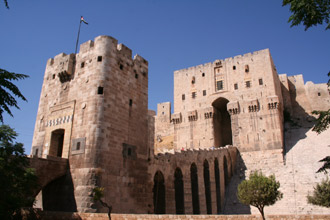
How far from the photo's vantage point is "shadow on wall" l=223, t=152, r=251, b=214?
76.9 feet

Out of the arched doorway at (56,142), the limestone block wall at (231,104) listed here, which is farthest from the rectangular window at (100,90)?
the limestone block wall at (231,104)

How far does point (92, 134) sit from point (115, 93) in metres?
2.73

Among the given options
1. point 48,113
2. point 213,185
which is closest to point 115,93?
point 48,113

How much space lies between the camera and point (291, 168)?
26359mm

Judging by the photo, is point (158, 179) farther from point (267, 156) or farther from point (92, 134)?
point (267, 156)

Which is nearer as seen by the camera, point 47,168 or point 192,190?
point 47,168

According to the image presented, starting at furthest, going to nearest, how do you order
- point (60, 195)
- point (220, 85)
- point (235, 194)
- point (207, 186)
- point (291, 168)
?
point (220, 85) < point (291, 168) < point (235, 194) < point (207, 186) < point (60, 195)

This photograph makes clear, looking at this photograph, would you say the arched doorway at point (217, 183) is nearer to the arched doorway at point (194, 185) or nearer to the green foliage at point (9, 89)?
the arched doorway at point (194, 185)

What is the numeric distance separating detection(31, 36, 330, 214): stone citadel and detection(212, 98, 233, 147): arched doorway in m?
1.61

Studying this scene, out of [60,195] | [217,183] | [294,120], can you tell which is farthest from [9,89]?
[294,120]

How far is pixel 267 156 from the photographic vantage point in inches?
1179

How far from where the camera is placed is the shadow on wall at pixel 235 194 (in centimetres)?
2345

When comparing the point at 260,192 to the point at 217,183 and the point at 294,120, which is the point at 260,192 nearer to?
the point at 217,183

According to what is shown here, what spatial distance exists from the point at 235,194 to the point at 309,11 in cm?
1975
